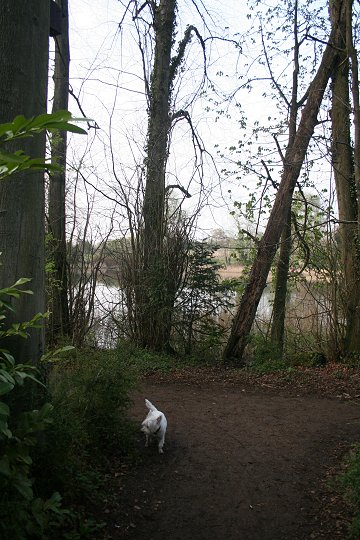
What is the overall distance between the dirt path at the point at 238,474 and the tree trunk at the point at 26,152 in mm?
1596

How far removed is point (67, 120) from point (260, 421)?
5.60 metres

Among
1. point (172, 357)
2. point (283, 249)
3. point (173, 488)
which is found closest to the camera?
point (173, 488)

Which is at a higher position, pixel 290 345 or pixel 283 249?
pixel 283 249

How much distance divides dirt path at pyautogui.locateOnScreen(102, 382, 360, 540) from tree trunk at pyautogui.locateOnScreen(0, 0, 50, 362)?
160 centimetres

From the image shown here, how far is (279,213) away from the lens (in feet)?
34.8

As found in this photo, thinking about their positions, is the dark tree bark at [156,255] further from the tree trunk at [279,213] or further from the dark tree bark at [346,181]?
the dark tree bark at [346,181]

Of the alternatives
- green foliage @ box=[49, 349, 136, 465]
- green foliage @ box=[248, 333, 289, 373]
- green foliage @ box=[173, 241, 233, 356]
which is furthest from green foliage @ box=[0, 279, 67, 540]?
green foliage @ box=[173, 241, 233, 356]

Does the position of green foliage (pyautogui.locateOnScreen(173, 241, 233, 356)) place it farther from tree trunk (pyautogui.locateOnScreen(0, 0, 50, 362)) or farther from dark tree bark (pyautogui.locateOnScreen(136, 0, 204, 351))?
tree trunk (pyautogui.locateOnScreen(0, 0, 50, 362))

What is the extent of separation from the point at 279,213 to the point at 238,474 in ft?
23.0

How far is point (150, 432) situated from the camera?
15.6 ft

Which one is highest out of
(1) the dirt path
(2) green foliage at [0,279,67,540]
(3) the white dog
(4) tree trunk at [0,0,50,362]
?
(4) tree trunk at [0,0,50,362]

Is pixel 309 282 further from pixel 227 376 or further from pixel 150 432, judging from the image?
pixel 150 432

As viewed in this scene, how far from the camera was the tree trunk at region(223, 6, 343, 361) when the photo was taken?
1024cm

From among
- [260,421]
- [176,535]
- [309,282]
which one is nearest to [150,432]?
[176,535]
